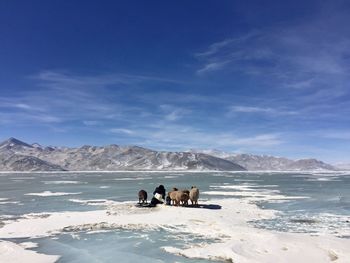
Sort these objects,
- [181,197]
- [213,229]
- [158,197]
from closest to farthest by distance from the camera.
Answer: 1. [213,229]
2. [181,197]
3. [158,197]

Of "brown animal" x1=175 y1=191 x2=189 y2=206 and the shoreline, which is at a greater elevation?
"brown animal" x1=175 y1=191 x2=189 y2=206

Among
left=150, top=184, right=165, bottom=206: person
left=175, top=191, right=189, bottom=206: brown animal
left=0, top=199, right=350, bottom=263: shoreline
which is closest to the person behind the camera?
left=0, top=199, right=350, bottom=263: shoreline

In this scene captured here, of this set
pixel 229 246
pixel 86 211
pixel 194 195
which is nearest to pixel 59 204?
pixel 86 211

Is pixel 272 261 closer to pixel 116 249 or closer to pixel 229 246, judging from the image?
pixel 229 246

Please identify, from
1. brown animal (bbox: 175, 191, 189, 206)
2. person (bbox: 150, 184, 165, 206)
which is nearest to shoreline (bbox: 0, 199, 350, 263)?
brown animal (bbox: 175, 191, 189, 206)

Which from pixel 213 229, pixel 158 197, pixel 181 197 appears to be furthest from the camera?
pixel 158 197

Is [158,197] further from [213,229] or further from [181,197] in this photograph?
[213,229]

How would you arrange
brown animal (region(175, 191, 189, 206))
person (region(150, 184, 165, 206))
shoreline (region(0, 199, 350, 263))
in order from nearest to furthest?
1. shoreline (region(0, 199, 350, 263))
2. brown animal (region(175, 191, 189, 206))
3. person (region(150, 184, 165, 206))

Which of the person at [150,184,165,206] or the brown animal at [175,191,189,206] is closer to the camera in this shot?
the brown animal at [175,191,189,206]

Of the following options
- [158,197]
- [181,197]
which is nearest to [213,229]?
[181,197]

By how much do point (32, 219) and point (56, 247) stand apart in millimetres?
6792

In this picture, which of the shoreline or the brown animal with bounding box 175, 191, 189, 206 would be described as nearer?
the shoreline

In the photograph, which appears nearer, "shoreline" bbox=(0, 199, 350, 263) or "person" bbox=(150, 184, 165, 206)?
"shoreline" bbox=(0, 199, 350, 263)

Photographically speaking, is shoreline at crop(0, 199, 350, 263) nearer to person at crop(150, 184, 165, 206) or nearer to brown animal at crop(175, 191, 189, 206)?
brown animal at crop(175, 191, 189, 206)
